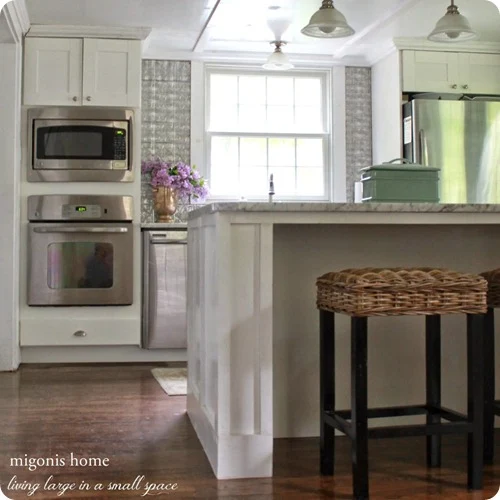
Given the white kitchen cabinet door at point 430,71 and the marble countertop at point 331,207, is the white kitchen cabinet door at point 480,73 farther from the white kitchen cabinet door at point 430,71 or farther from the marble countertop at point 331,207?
the marble countertop at point 331,207

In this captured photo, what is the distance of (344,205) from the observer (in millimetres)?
2256

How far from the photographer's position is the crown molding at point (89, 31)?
15.7 feet

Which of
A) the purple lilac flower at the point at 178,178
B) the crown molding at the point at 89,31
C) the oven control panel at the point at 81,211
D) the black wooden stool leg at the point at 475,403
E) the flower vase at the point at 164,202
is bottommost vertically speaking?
the black wooden stool leg at the point at 475,403

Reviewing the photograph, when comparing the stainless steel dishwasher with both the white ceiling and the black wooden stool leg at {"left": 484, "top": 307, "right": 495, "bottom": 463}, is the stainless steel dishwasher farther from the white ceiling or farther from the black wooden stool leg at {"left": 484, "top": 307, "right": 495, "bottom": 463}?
the black wooden stool leg at {"left": 484, "top": 307, "right": 495, "bottom": 463}

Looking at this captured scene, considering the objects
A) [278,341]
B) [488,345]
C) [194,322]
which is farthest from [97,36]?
[488,345]

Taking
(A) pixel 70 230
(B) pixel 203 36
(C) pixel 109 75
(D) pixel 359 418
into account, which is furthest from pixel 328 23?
(D) pixel 359 418

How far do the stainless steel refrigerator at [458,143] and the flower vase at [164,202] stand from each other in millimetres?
1733

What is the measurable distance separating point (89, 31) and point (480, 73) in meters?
2.90

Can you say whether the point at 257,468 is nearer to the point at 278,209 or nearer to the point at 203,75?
the point at 278,209

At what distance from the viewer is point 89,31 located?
484 cm

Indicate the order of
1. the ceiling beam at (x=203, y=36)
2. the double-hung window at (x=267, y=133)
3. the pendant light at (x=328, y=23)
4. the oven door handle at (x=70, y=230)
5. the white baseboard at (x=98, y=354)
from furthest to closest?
the double-hung window at (x=267, y=133), the white baseboard at (x=98, y=354), the oven door handle at (x=70, y=230), the ceiling beam at (x=203, y=36), the pendant light at (x=328, y=23)

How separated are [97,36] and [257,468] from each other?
11.5 feet

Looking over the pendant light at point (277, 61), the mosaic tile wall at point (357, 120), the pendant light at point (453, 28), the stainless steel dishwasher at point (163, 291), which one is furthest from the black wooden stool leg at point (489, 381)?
the mosaic tile wall at point (357, 120)

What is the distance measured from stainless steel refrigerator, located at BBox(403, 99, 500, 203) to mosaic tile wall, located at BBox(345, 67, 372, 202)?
1.87ft
